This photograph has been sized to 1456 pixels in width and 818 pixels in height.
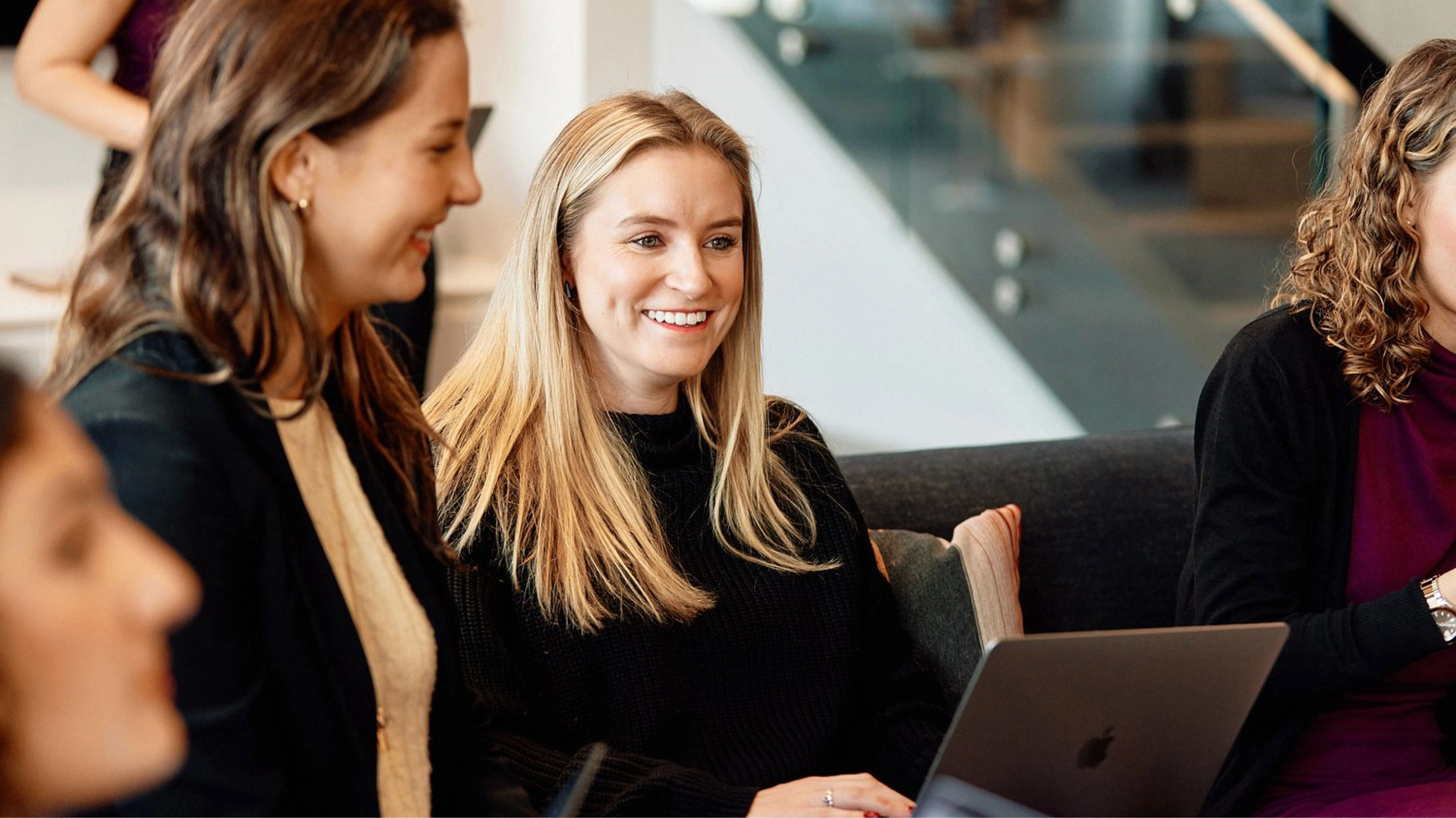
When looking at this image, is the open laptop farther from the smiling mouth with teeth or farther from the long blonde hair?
the smiling mouth with teeth

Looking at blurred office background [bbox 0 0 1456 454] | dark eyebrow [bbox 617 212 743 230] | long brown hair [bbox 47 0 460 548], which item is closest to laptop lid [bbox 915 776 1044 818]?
long brown hair [bbox 47 0 460 548]

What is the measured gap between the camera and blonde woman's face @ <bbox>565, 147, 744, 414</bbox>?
1.71m

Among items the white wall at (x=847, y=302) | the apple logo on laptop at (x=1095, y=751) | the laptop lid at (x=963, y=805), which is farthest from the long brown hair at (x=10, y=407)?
the white wall at (x=847, y=302)

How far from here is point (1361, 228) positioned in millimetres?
1739

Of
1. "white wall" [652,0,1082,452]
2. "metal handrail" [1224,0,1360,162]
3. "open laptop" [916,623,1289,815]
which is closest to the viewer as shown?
"open laptop" [916,623,1289,815]

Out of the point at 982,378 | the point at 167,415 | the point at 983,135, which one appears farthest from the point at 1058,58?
the point at 167,415

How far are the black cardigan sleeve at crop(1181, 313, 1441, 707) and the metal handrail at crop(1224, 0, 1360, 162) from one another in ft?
8.46

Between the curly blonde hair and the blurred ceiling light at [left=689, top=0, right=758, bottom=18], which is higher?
the blurred ceiling light at [left=689, top=0, right=758, bottom=18]

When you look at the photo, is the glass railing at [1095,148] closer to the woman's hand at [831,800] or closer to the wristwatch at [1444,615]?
the wristwatch at [1444,615]

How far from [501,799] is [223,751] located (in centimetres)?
34

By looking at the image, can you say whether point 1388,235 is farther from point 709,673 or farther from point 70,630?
point 70,630

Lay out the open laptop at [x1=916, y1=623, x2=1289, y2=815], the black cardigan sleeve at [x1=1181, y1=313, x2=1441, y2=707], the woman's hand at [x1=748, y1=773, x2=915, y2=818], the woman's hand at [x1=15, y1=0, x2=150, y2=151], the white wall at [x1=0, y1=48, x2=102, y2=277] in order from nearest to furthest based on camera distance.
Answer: the open laptop at [x1=916, y1=623, x2=1289, y2=815]
the woman's hand at [x1=748, y1=773, x2=915, y2=818]
the black cardigan sleeve at [x1=1181, y1=313, x2=1441, y2=707]
the woman's hand at [x1=15, y1=0, x2=150, y2=151]
the white wall at [x1=0, y1=48, x2=102, y2=277]

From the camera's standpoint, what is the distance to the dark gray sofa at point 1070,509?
2.12 metres

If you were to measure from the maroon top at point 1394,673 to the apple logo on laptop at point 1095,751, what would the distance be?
1.62ft
